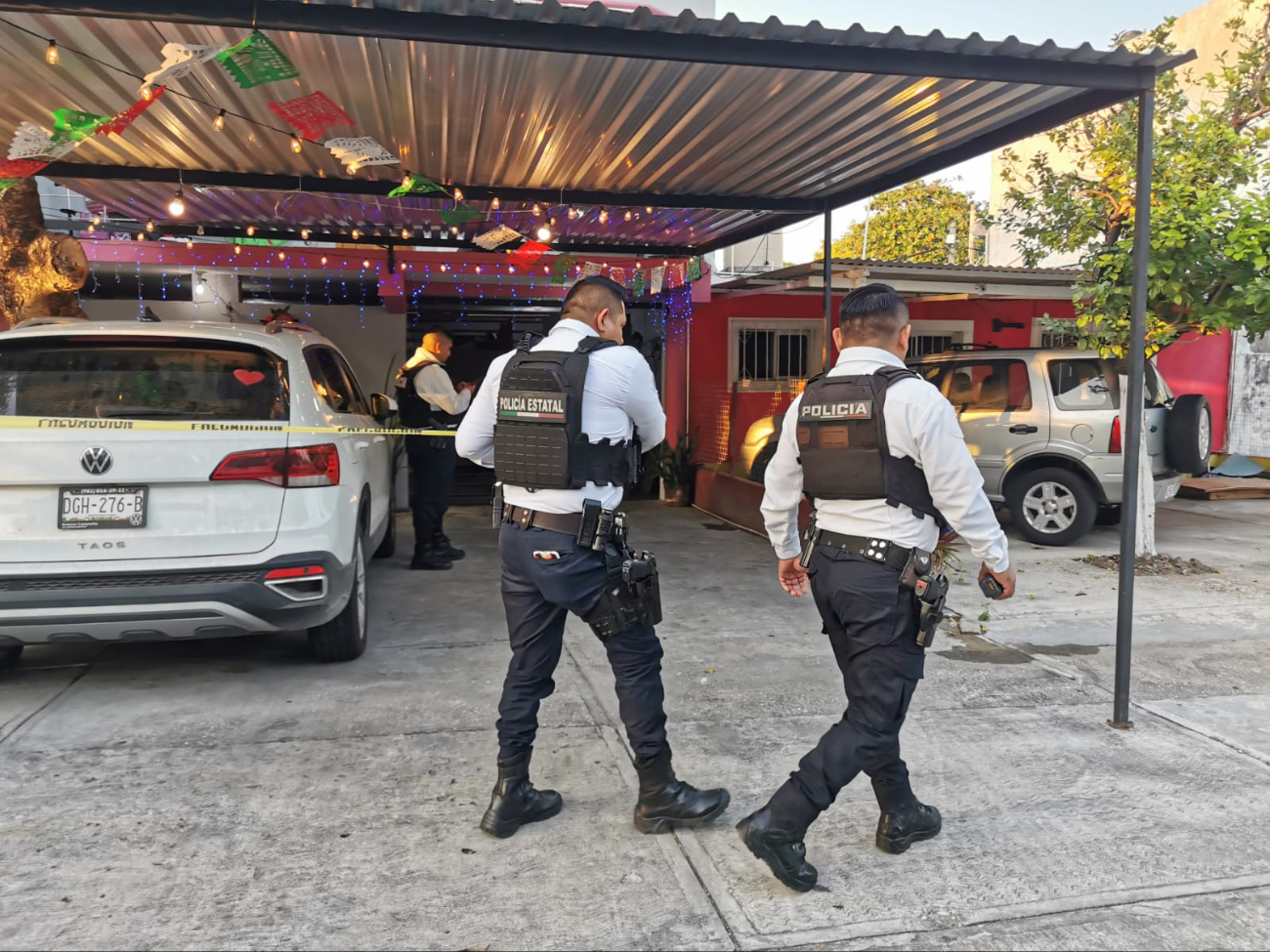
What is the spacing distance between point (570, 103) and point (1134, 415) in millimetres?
3507

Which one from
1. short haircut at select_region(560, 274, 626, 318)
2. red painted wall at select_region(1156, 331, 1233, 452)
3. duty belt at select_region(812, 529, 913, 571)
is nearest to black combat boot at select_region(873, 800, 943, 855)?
duty belt at select_region(812, 529, 913, 571)

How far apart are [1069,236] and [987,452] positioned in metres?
2.02

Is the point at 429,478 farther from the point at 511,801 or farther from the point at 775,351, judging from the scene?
the point at 775,351

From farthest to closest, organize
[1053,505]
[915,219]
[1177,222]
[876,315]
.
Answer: [915,219] → [1053,505] → [1177,222] → [876,315]

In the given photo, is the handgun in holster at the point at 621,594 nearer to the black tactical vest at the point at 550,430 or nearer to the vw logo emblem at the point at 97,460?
the black tactical vest at the point at 550,430

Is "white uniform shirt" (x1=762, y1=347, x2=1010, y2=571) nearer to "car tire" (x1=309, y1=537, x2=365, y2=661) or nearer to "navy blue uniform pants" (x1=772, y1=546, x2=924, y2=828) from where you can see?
"navy blue uniform pants" (x1=772, y1=546, x2=924, y2=828)

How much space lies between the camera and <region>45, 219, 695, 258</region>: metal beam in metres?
8.66

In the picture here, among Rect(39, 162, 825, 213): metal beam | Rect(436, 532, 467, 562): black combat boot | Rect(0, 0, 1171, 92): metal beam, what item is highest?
Rect(39, 162, 825, 213): metal beam

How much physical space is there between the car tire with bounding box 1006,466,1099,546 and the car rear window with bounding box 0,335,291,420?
21.6 feet

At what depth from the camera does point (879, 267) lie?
10242mm

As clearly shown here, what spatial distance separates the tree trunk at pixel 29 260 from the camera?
20.2 ft

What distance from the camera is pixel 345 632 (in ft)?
15.1

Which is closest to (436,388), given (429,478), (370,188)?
(429,478)

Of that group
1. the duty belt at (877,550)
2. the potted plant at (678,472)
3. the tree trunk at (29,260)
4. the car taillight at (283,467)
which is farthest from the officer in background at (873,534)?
the potted plant at (678,472)
